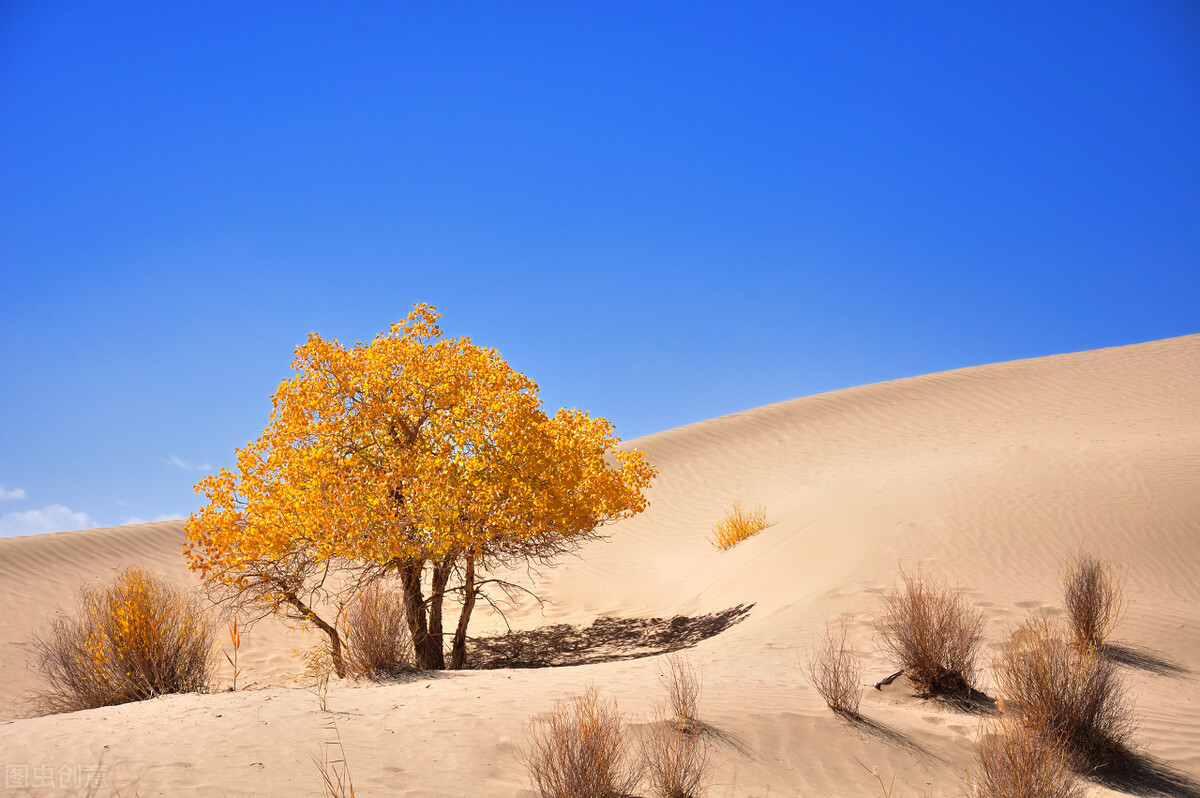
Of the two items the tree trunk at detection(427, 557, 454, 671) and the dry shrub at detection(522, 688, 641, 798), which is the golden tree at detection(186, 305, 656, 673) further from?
the dry shrub at detection(522, 688, 641, 798)

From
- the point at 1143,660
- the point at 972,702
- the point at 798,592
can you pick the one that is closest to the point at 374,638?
the point at 972,702

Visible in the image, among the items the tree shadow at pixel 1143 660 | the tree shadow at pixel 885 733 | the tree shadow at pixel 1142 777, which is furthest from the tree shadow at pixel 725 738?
the tree shadow at pixel 1143 660

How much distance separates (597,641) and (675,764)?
761 cm

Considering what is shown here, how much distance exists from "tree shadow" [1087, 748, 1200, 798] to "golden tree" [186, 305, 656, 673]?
5.97 m

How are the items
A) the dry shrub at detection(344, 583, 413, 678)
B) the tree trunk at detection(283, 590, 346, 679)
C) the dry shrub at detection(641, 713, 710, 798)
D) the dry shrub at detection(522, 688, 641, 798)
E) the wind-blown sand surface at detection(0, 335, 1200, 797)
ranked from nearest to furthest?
the dry shrub at detection(522, 688, 641, 798)
the dry shrub at detection(641, 713, 710, 798)
the wind-blown sand surface at detection(0, 335, 1200, 797)
the dry shrub at detection(344, 583, 413, 678)
the tree trunk at detection(283, 590, 346, 679)

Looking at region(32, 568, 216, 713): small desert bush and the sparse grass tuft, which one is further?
region(32, 568, 216, 713): small desert bush

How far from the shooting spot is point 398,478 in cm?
845

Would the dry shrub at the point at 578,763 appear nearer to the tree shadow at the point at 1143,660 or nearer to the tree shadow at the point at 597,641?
the tree shadow at the point at 597,641

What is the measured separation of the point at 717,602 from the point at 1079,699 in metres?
7.37

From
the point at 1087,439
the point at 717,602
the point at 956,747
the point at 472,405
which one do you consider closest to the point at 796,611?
the point at 717,602

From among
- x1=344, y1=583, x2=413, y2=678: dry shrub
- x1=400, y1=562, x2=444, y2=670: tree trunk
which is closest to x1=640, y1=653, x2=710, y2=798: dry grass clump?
x1=344, y1=583, x2=413, y2=678: dry shrub

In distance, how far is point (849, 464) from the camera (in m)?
21.7

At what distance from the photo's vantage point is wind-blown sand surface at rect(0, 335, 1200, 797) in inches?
186

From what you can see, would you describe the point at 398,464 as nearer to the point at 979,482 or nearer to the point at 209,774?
the point at 209,774
